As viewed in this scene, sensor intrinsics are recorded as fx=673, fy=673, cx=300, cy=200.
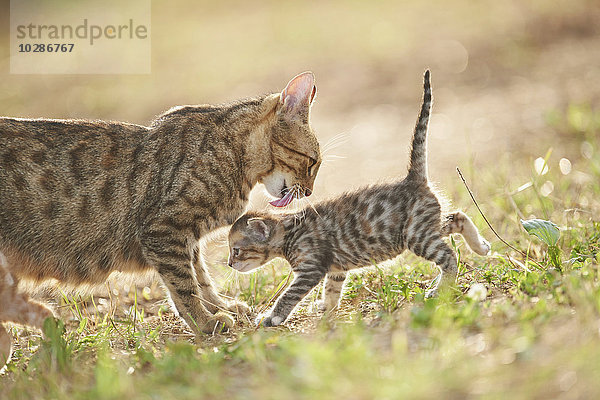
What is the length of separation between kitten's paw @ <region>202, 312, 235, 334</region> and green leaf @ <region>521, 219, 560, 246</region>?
70.9 inches

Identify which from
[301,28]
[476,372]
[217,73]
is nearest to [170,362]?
[476,372]

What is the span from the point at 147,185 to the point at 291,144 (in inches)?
36.8

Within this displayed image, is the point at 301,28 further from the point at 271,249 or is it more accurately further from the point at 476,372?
the point at 476,372

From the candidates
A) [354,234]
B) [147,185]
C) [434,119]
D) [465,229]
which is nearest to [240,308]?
[354,234]

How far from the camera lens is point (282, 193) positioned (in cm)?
434

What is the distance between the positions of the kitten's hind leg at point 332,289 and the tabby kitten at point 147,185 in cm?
55

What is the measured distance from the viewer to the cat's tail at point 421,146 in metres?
4.17

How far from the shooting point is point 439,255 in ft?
12.8

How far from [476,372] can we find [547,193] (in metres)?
3.27

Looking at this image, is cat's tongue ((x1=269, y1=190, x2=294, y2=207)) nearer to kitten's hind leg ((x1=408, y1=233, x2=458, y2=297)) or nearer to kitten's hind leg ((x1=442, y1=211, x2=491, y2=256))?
kitten's hind leg ((x1=408, y1=233, x2=458, y2=297))

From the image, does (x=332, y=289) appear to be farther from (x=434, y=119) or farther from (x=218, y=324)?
(x=434, y=119)

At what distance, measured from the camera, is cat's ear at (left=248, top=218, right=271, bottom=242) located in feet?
14.2

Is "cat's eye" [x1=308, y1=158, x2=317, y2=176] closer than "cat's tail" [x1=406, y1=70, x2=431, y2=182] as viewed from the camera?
No

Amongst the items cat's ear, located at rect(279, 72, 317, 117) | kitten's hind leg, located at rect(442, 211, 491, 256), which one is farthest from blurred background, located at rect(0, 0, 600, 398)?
cat's ear, located at rect(279, 72, 317, 117)
